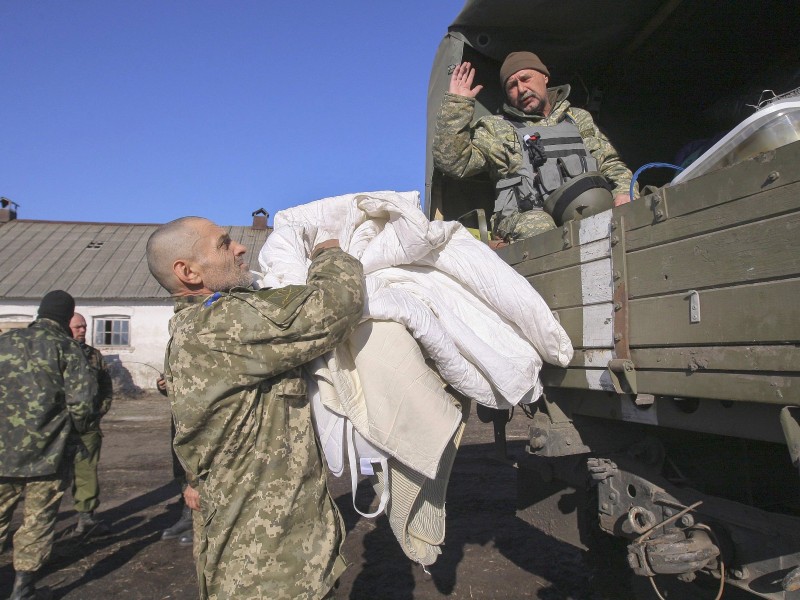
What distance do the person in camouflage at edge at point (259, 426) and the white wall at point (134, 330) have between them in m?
15.5

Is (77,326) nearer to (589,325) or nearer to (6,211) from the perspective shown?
(589,325)

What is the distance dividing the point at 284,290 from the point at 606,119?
2736 millimetres

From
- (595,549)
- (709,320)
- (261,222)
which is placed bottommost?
(595,549)

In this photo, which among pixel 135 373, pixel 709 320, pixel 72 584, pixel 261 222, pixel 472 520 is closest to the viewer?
pixel 709 320

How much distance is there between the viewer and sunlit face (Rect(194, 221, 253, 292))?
1.99m

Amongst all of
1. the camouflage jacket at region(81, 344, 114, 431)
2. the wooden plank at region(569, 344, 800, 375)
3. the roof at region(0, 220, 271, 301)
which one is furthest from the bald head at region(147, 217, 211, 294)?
the roof at region(0, 220, 271, 301)

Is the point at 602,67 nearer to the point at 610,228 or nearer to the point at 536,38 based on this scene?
the point at 536,38

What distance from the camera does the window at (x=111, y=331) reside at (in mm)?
16656

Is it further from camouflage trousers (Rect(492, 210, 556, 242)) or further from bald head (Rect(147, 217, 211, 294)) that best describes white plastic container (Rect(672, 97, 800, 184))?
bald head (Rect(147, 217, 211, 294))

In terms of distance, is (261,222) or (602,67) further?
(261,222)

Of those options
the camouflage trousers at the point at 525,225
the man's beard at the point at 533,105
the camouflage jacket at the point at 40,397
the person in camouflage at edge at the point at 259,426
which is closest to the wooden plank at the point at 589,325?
the camouflage trousers at the point at 525,225

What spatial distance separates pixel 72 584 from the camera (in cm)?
403

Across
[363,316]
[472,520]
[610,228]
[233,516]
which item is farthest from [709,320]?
[472,520]

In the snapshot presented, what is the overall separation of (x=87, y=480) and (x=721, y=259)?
4974mm
